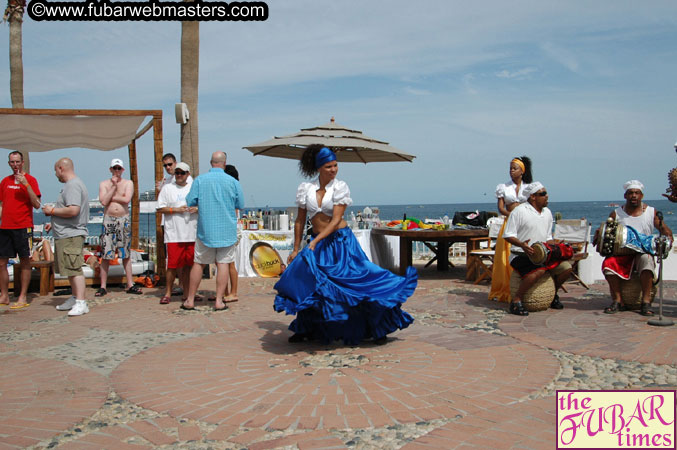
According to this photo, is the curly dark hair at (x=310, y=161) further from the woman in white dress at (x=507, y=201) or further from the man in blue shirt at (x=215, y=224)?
the woman in white dress at (x=507, y=201)

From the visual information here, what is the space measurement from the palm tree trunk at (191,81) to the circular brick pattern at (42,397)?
6357 millimetres

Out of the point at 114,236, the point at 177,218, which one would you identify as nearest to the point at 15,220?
the point at 114,236

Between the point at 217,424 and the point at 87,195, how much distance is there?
444 cm

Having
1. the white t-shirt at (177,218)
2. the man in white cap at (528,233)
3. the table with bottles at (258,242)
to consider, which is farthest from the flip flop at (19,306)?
the man in white cap at (528,233)

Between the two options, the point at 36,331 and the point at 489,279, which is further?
the point at 489,279

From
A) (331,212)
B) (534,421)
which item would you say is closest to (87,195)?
(331,212)

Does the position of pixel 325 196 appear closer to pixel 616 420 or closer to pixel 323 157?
pixel 323 157

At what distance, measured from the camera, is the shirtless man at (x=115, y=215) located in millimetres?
7762

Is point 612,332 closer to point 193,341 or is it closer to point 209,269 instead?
point 193,341

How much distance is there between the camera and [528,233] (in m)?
6.17

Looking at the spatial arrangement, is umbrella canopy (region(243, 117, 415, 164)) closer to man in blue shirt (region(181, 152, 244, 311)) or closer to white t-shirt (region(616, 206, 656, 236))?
man in blue shirt (region(181, 152, 244, 311))

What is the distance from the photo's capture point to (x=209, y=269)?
9.50 metres

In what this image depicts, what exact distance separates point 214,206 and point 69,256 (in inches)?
70.3

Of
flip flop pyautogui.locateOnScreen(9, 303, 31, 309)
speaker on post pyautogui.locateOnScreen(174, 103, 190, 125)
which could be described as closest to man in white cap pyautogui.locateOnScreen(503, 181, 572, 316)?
flip flop pyautogui.locateOnScreen(9, 303, 31, 309)
